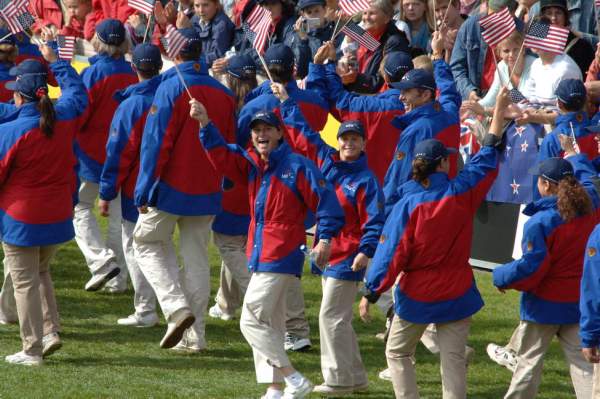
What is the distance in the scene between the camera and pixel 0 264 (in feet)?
46.1

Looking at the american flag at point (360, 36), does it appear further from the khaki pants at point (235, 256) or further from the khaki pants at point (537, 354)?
the khaki pants at point (537, 354)

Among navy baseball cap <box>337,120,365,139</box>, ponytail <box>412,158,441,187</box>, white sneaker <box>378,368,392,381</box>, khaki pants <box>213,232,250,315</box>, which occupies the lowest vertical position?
white sneaker <box>378,368,392,381</box>

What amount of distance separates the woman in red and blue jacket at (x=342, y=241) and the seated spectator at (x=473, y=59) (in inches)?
180

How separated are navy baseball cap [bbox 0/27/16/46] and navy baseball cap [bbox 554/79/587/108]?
217 inches

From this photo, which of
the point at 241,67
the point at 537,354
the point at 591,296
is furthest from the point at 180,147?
the point at 591,296

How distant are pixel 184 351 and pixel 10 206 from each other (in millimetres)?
1923

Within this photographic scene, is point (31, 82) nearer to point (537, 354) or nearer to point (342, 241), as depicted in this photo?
point (342, 241)

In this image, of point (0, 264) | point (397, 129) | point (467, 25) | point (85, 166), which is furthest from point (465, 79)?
point (0, 264)

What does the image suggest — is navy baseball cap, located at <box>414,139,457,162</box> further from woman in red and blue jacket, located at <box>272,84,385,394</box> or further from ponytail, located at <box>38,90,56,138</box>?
ponytail, located at <box>38,90,56,138</box>

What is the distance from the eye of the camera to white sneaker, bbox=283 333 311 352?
1130 cm

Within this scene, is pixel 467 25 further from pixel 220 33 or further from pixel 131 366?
pixel 131 366

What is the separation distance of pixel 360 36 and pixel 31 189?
3994 millimetres

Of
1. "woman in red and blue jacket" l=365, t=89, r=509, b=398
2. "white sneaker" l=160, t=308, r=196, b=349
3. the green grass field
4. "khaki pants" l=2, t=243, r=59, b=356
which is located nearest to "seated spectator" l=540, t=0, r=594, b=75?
the green grass field

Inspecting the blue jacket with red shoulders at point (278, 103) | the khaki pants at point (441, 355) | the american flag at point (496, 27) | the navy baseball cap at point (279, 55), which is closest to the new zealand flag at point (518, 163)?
the american flag at point (496, 27)
